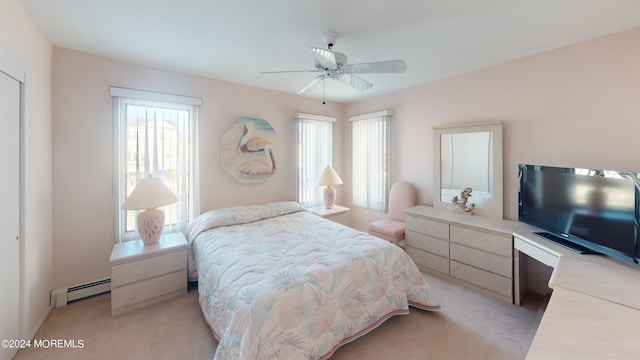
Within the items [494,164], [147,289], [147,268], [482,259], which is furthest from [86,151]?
[494,164]

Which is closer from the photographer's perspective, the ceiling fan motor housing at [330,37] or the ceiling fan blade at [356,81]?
the ceiling fan motor housing at [330,37]

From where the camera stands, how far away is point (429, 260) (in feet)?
9.77

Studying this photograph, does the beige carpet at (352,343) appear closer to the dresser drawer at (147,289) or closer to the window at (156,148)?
the dresser drawer at (147,289)

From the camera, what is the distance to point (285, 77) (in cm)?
317

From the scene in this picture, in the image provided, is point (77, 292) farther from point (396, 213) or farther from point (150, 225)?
point (396, 213)

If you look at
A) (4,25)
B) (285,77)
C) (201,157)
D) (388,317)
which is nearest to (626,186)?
(388,317)

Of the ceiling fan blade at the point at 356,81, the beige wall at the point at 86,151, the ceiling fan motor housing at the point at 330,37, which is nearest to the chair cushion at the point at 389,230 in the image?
the ceiling fan blade at the point at 356,81

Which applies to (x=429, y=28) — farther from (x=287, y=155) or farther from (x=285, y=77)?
(x=287, y=155)

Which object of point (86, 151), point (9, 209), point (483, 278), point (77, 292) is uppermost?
point (86, 151)

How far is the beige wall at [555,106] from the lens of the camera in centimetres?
204

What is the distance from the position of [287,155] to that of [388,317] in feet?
8.83

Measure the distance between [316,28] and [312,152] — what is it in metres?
2.39

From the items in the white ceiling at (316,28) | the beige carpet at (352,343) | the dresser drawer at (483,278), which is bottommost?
the beige carpet at (352,343)

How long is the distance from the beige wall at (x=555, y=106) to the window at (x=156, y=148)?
3.22 meters
